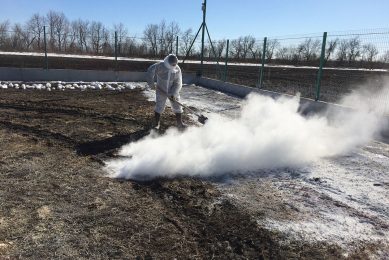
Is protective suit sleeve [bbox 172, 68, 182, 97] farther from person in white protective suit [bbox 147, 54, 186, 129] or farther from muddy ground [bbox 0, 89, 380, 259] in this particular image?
muddy ground [bbox 0, 89, 380, 259]

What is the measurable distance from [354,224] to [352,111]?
6027 millimetres

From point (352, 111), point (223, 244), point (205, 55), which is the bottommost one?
point (223, 244)

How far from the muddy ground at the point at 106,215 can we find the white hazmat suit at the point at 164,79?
167 cm

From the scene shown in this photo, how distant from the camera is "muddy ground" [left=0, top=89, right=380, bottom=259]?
11.7ft

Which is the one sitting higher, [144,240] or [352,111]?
[352,111]

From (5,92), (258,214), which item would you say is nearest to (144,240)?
(258,214)

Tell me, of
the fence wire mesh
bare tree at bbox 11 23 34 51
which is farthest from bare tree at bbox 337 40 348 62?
bare tree at bbox 11 23 34 51

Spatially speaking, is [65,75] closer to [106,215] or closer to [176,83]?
[176,83]

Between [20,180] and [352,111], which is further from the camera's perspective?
[352,111]

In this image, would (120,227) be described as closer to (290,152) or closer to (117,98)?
(290,152)

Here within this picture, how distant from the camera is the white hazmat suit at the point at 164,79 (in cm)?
831

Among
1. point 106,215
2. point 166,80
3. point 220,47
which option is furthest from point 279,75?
point 106,215

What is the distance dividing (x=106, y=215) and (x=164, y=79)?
4.63 metres

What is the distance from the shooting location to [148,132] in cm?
823
